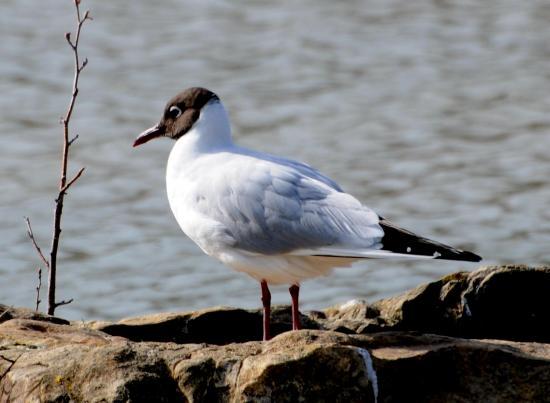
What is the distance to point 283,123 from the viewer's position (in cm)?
1113

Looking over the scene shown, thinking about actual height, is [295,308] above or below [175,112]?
below

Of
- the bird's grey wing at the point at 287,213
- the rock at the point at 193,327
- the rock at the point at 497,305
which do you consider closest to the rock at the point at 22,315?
the rock at the point at 193,327

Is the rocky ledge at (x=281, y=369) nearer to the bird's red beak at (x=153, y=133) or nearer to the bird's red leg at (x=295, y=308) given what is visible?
the bird's red leg at (x=295, y=308)

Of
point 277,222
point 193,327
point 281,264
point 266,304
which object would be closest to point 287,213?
point 277,222

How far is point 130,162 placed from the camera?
416 inches

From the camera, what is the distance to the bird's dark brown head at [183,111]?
6.16 meters

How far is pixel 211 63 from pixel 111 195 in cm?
296

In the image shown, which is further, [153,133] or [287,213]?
[153,133]

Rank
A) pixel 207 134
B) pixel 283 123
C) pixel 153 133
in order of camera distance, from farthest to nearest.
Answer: pixel 283 123, pixel 153 133, pixel 207 134

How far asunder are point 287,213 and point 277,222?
0.06 meters

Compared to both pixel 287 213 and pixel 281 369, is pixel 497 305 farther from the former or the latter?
pixel 281 369

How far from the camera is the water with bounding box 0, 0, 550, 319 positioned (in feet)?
29.8

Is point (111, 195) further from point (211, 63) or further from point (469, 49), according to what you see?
point (469, 49)

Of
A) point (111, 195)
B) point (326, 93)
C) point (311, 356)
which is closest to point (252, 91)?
point (326, 93)
